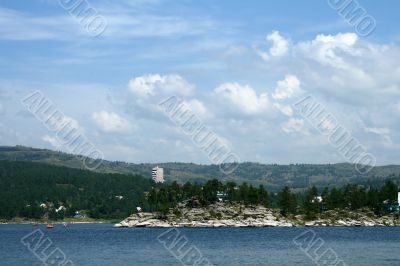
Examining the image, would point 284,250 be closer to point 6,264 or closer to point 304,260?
point 304,260

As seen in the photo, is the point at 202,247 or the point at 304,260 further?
the point at 202,247

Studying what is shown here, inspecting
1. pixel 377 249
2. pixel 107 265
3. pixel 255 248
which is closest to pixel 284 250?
pixel 255 248

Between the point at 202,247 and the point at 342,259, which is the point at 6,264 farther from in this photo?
the point at 342,259

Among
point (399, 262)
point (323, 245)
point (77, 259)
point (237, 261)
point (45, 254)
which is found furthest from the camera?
point (323, 245)

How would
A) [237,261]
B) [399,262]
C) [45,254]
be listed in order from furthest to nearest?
[45,254] → [237,261] → [399,262]

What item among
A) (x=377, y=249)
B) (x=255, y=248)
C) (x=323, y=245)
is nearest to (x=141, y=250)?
(x=255, y=248)

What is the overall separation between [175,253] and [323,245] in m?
30.8

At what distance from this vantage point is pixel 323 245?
120 m

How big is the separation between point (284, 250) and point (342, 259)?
66.7ft

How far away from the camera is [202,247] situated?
12256 centimetres

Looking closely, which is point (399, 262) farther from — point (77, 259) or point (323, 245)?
point (77, 259)

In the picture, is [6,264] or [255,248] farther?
[255,248]

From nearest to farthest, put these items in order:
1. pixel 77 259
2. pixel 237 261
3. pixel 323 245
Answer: pixel 237 261 < pixel 77 259 < pixel 323 245

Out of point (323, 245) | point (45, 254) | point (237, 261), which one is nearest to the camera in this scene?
point (237, 261)
